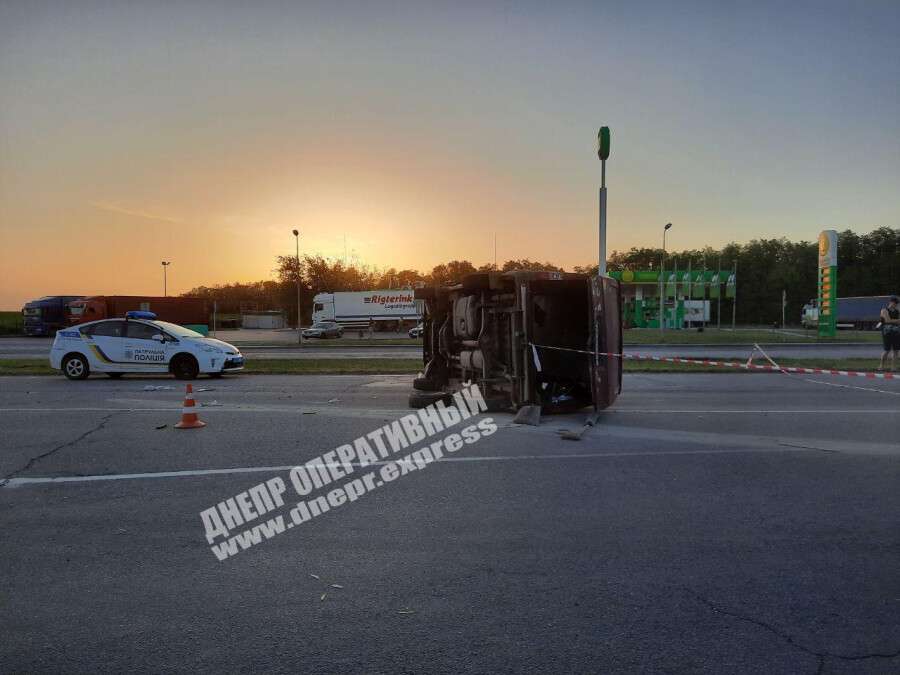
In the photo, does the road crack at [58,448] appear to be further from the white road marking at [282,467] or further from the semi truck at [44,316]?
the semi truck at [44,316]

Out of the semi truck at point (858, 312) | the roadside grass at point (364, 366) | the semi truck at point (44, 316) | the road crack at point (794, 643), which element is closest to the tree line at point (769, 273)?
the semi truck at point (858, 312)

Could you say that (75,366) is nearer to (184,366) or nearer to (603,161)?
(184,366)

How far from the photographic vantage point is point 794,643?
3.03 metres

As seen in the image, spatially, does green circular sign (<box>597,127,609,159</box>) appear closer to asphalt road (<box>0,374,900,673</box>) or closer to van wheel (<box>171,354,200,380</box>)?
asphalt road (<box>0,374,900,673</box>)

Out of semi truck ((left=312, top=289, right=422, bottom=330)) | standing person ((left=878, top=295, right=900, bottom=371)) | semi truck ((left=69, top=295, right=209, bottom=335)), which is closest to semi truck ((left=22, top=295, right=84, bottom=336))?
semi truck ((left=69, top=295, right=209, bottom=335))

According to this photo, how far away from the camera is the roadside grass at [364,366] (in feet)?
54.8

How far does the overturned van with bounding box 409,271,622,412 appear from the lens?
936 cm

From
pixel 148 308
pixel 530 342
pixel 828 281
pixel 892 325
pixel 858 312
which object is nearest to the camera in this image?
pixel 530 342

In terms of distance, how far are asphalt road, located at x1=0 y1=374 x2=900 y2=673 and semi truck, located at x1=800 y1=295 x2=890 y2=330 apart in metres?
59.8

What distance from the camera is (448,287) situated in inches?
453

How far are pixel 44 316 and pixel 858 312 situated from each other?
239 feet

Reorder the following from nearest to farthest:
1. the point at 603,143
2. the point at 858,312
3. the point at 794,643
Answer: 1. the point at 794,643
2. the point at 603,143
3. the point at 858,312

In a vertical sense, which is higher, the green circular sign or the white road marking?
the green circular sign

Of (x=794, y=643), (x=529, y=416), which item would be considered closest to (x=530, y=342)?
(x=529, y=416)
